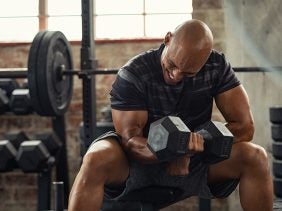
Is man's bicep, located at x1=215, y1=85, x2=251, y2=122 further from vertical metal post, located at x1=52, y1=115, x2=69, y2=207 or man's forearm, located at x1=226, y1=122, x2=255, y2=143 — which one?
vertical metal post, located at x1=52, y1=115, x2=69, y2=207

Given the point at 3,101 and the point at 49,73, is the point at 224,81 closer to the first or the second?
→ the point at 49,73

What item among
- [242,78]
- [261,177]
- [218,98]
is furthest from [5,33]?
[261,177]

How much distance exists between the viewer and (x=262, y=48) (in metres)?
3.10

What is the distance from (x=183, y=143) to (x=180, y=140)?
14mm

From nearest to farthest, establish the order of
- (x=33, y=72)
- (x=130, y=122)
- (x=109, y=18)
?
(x=130, y=122), (x=33, y=72), (x=109, y=18)

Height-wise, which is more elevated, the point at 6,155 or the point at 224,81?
the point at 224,81

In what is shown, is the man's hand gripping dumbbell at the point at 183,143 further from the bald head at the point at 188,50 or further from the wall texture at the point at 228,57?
the wall texture at the point at 228,57

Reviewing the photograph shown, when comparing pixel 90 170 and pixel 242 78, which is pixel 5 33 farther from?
pixel 90 170

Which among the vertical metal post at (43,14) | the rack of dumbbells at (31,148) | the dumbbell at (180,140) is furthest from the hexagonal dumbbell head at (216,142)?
the vertical metal post at (43,14)

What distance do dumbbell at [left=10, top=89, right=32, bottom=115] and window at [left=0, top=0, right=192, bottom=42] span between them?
56 centimetres

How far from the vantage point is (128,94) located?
64.7 inches

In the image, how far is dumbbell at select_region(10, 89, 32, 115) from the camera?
301 centimetres

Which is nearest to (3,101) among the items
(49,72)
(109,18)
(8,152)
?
(8,152)

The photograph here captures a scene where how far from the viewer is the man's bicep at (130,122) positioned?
1.61 metres
